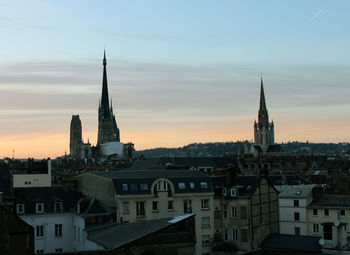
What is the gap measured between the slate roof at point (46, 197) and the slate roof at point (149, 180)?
175 inches

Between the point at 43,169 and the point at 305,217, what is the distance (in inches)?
1349

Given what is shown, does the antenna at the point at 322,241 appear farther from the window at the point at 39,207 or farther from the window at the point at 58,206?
the window at the point at 39,207

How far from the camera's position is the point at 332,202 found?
215 feet

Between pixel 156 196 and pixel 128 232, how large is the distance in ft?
47.0

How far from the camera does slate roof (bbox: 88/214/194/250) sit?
41.2 metres

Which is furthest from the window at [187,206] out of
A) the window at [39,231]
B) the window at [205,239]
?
the window at [39,231]

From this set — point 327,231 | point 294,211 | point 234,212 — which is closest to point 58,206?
point 234,212

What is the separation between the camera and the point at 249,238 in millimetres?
61156

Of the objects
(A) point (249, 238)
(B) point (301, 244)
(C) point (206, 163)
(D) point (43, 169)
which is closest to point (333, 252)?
(B) point (301, 244)

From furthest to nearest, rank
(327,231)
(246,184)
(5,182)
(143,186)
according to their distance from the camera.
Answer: (246,184), (143,186), (5,182), (327,231)

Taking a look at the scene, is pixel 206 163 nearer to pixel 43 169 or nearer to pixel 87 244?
pixel 43 169

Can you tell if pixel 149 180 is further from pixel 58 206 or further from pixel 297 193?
pixel 297 193

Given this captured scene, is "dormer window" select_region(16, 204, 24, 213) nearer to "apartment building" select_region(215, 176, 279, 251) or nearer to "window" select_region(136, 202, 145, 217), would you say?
"window" select_region(136, 202, 145, 217)

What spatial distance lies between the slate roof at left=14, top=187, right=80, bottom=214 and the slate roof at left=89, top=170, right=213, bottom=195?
14.6 feet
